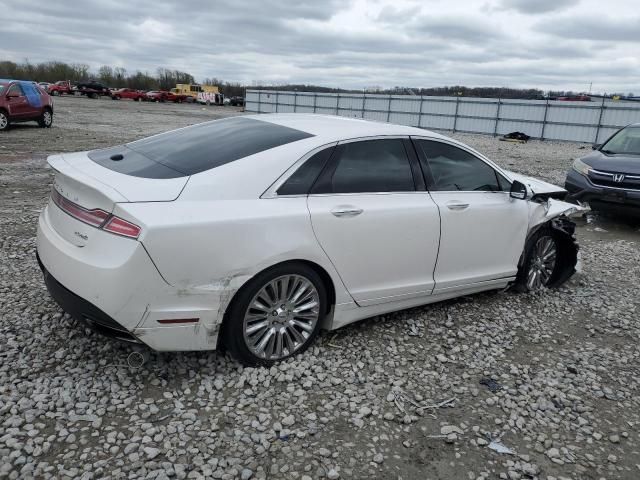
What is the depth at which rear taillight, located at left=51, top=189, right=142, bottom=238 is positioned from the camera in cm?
290

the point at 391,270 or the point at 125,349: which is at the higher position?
the point at 391,270

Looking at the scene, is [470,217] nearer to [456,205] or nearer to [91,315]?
[456,205]

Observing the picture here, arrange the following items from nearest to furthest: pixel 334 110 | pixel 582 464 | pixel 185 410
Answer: pixel 582 464 < pixel 185 410 < pixel 334 110

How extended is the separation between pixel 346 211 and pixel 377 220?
279mm


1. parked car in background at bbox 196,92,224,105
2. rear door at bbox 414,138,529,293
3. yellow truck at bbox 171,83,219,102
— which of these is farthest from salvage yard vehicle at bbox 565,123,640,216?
yellow truck at bbox 171,83,219,102

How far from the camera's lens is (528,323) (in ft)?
15.3

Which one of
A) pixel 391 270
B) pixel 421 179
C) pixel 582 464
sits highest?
pixel 421 179

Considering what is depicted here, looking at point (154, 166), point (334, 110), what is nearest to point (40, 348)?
point (154, 166)

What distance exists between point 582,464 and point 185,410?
7.39 ft

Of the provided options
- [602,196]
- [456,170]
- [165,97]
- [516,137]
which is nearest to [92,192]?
[456,170]

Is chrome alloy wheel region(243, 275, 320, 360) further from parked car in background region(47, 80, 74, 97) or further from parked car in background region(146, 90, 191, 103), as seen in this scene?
parked car in background region(146, 90, 191, 103)

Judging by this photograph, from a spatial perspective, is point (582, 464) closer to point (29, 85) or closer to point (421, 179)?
point (421, 179)

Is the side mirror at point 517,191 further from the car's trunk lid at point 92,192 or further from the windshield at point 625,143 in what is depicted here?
the windshield at point 625,143

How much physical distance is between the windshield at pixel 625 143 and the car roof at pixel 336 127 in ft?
20.7
